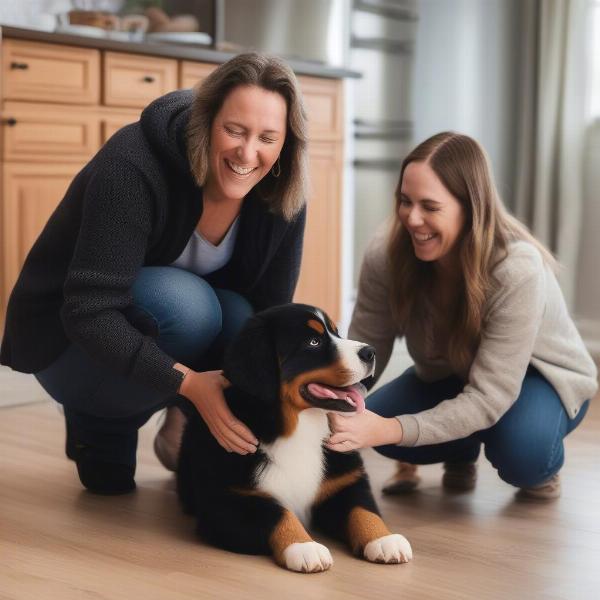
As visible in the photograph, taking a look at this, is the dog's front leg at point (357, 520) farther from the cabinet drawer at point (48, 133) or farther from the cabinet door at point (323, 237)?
the cabinet door at point (323, 237)

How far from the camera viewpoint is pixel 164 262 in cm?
224

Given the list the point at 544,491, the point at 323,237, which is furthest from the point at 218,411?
the point at 323,237

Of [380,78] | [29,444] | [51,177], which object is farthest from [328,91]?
[29,444]

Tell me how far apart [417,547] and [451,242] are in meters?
0.63

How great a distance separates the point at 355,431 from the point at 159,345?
1.58 feet

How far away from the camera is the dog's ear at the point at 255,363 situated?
1859 millimetres

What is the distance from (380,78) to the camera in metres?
5.24

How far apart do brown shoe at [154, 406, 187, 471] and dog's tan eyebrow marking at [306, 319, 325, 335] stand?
0.67 m

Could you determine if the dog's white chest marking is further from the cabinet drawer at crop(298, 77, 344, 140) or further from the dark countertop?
the cabinet drawer at crop(298, 77, 344, 140)

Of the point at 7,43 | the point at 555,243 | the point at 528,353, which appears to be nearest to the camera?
the point at 528,353

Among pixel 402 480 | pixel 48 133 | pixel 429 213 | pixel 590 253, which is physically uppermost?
pixel 48 133

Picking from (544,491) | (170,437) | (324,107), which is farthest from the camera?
(324,107)

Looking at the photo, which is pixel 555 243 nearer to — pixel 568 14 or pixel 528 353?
pixel 568 14

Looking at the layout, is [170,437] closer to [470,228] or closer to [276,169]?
[276,169]
